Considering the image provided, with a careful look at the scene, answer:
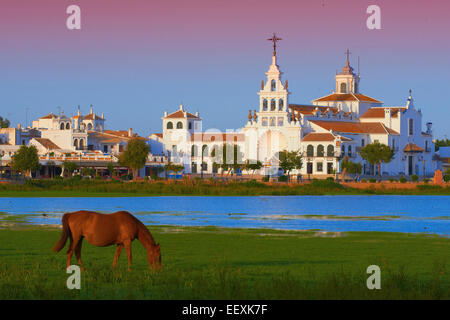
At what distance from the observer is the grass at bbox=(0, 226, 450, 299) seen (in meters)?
16.4

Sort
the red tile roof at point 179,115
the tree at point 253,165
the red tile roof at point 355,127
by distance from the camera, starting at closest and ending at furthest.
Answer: the tree at point 253,165, the red tile roof at point 355,127, the red tile roof at point 179,115

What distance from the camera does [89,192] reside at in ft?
244

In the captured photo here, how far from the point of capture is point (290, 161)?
127m

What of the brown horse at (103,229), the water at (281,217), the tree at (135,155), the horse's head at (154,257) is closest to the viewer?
the brown horse at (103,229)

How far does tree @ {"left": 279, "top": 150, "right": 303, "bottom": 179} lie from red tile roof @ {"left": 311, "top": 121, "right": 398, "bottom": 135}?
11865mm

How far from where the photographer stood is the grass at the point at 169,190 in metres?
72.8

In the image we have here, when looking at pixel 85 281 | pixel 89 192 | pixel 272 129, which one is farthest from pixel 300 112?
pixel 85 281

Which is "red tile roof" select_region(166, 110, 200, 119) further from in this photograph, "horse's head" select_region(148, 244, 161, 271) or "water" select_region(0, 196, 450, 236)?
"horse's head" select_region(148, 244, 161, 271)

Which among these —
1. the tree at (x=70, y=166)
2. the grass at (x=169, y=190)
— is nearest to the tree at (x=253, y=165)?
the tree at (x=70, y=166)

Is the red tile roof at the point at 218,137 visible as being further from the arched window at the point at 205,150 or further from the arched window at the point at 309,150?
the arched window at the point at 309,150

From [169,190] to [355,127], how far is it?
235 ft

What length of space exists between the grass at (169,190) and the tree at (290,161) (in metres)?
40.0

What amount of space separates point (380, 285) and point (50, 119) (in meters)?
163

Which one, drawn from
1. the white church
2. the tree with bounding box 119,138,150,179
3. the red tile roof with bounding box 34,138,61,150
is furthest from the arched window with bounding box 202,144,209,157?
the red tile roof with bounding box 34,138,61,150
